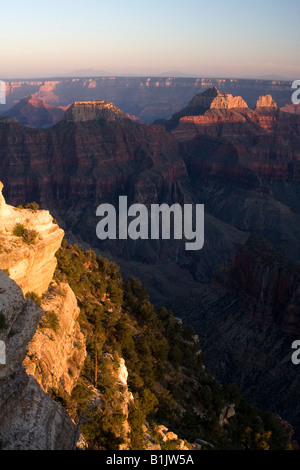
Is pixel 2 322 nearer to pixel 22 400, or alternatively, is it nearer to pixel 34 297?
pixel 22 400

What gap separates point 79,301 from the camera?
86.5ft

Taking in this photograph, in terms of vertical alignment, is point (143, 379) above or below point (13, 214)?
below

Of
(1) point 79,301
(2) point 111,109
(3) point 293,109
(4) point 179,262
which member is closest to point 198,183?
(2) point 111,109

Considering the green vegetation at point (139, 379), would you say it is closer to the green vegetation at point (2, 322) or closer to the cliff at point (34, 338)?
the cliff at point (34, 338)

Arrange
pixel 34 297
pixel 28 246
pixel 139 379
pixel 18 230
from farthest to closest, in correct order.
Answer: pixel 139 379 → pixel 18 230 → pixel 34 297 → pixel 28 246

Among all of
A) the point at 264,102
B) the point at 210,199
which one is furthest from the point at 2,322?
the point at 264,102

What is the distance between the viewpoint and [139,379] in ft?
74.9

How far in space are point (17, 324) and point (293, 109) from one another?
204176 millimetres

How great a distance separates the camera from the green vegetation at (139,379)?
17.3 metres

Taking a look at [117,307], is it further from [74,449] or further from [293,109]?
[293,109]

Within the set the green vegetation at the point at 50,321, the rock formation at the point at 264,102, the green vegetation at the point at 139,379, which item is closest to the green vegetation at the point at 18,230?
the green vegetation at the point at 50,321

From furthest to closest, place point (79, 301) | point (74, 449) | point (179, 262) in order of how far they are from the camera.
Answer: point (179, 262) → point (79, 301) → point (74, 449)

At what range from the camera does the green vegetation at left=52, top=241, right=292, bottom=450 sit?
17.3 m

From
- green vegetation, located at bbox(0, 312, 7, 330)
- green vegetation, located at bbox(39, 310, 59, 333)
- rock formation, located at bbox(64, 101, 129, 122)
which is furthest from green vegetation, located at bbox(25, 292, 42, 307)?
rock formation, located at bbox(64, 101, 129, 122)
